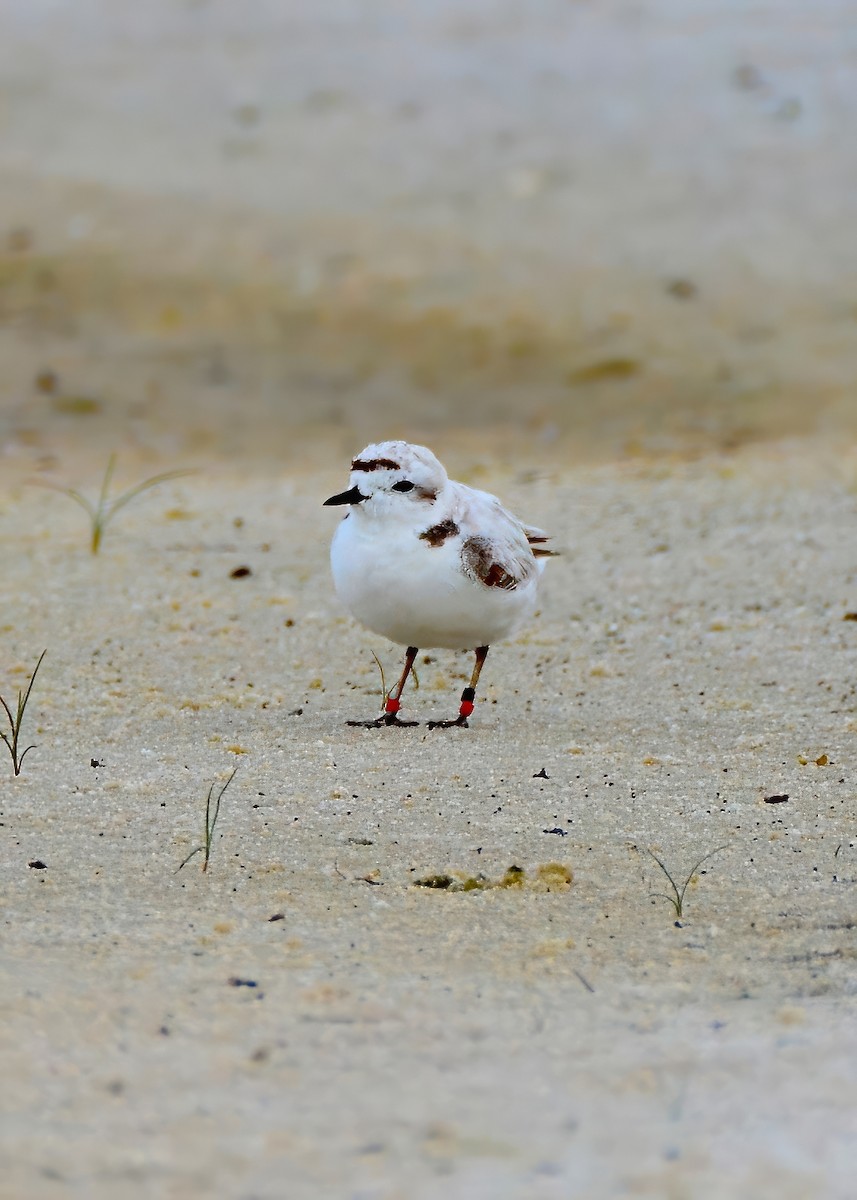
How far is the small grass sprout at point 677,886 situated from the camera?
316 centimetres

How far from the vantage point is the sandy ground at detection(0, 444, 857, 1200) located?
226cm

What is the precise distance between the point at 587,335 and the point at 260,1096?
7.84 m

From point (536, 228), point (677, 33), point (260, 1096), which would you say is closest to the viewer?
point (260, 1096)

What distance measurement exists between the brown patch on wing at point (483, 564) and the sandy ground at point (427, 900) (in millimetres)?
457

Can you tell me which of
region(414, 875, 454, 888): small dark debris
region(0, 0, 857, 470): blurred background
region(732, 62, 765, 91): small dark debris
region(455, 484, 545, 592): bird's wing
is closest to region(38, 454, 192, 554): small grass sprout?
region(0, 0, 857, 470): blurred background

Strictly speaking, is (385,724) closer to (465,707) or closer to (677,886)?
(465,707)

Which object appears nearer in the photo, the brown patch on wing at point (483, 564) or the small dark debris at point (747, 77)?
the brown patch on wing at point (483, 564)

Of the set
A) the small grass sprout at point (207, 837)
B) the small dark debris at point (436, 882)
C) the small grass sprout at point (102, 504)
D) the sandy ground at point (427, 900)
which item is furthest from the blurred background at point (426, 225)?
the small dark debris at point (436, 882)

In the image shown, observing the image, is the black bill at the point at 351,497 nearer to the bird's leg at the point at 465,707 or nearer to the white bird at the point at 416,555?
the white bird at the point at 416,555

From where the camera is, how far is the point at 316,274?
33.4 ft

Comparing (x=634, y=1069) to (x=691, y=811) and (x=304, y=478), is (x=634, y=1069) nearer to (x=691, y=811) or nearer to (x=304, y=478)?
(x=691, y=811)

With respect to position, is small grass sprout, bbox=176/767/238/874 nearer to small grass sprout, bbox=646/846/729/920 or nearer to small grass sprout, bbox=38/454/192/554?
small grass sprout, bbox=646/846/729/920

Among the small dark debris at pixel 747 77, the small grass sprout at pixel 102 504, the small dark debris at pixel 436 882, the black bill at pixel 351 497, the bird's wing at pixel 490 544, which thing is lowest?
the small grass sprout at pixel 102 504

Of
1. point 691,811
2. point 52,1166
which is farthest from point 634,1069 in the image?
point 691,811
